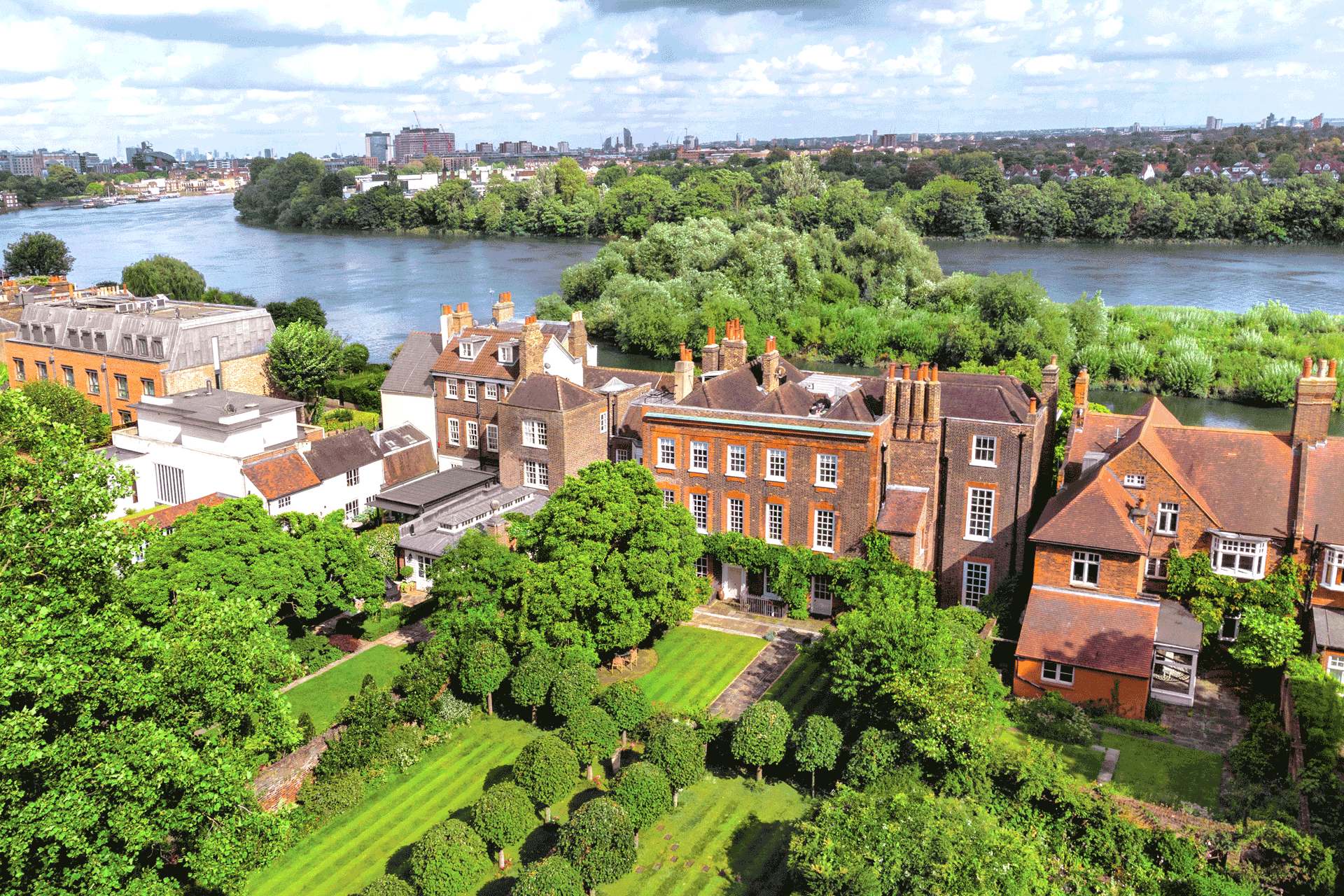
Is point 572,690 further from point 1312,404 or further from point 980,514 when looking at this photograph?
point 1312,404

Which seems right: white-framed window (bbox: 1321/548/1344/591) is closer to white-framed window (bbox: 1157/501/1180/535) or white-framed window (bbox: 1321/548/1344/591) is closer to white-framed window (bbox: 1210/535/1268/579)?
white-framed window (bbox: 1210/535/1268/579)

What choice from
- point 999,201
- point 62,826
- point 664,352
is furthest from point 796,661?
point 999,201

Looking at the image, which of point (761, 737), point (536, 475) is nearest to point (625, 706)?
point (761, 737)

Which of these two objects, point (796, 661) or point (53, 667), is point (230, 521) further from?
point (796, 661)

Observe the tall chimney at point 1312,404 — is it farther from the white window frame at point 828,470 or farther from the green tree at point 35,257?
the green tree at point 35,257

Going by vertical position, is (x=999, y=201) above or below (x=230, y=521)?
above

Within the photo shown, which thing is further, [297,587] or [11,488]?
[297,587]

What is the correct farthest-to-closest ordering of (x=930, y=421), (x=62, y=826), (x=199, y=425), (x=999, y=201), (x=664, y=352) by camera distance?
(x=999, y=201) → (x=664, y=352) → (x=199, y=425) → (x=930, y=421) → (x=62, y=826)
